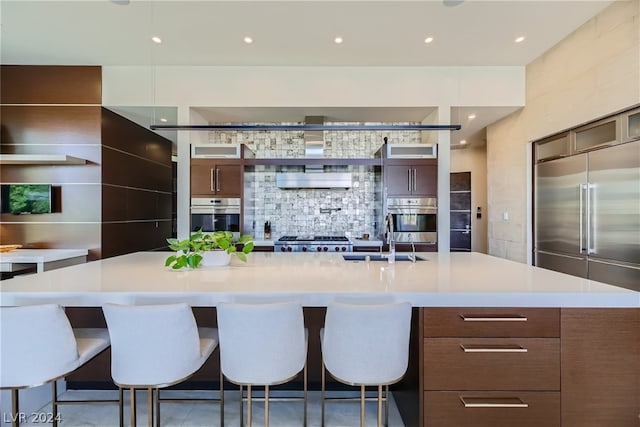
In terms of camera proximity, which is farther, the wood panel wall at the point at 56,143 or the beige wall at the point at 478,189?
the beige wall at the point at 478,189

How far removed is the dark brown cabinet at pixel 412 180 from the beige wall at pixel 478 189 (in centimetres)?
322

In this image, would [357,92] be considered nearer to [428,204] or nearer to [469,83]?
[469,83]

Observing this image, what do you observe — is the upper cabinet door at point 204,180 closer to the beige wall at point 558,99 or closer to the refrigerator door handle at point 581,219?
the beige wall at point 558,99

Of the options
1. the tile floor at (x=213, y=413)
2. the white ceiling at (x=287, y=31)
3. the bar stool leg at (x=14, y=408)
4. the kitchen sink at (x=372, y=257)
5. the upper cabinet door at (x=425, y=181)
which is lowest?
the tile floor at (x=213, y=413)

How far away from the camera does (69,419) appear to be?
1848mm

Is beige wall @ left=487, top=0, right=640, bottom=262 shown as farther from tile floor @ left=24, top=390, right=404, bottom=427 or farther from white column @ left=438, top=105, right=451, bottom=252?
tile floor @ left=24, top=390, right=404, bottom=427

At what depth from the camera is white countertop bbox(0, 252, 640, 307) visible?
1.37m

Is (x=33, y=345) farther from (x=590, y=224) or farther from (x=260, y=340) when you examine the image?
(x=590, y=224)

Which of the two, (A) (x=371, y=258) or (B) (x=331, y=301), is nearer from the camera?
(B) (x=331, y=301)

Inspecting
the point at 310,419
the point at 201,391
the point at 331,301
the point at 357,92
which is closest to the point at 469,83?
the point at 357,92

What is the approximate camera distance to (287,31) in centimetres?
319

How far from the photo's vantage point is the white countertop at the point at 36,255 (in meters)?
3.20

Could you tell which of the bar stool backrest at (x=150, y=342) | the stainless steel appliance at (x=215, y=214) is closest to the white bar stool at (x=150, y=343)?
the bar stool backrest at (x=150, y=342)

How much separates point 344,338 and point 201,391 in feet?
4.56
